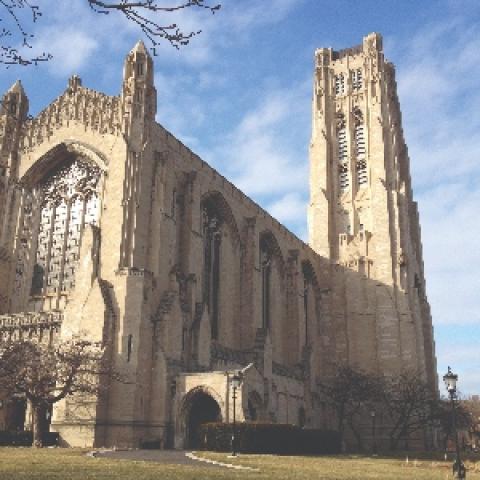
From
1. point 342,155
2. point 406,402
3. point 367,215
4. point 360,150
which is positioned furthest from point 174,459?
point 342,155

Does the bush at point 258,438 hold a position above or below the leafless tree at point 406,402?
below

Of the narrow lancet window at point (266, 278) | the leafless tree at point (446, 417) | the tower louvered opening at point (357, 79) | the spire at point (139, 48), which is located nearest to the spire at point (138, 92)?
the spire at point (139, 48)

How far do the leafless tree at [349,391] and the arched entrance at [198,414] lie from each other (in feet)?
60.2

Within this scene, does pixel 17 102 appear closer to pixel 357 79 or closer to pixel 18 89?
pixel 18 89

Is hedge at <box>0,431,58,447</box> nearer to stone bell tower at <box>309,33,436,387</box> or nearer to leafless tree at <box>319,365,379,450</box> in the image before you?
leafless tree at <box>319,365,379,450</box>

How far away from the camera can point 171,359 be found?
108 feet

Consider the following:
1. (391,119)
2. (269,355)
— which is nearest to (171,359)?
(269,355)

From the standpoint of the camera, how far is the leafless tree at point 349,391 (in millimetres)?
50219

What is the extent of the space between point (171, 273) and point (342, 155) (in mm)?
36538

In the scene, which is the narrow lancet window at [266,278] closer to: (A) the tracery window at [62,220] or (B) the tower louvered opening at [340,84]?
(A) the tracery window at [62,220]

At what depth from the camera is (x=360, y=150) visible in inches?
2621

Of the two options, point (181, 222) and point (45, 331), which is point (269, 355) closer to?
point (181, 222)

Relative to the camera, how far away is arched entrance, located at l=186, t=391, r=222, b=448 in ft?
107

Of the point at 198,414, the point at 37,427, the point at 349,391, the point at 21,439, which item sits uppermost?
the point at 349,391
